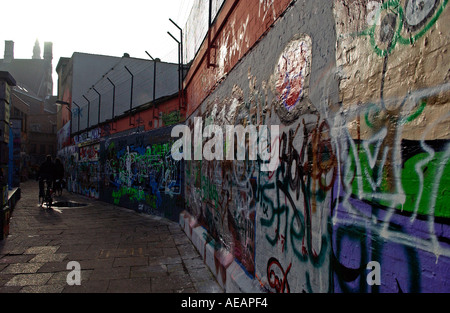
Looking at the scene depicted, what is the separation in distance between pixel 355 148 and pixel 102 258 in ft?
14.1

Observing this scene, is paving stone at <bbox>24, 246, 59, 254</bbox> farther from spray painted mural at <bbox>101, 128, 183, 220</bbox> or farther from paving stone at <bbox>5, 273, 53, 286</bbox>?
spray painted mural at <bbox>101, 128, 183, 220</bbox>

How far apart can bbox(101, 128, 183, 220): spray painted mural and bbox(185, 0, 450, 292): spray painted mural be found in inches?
201

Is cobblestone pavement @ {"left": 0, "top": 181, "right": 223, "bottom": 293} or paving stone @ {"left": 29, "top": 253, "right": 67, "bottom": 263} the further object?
paving stone @ {"left": 29, "top": 253, "right": 67, "bottom": 263}

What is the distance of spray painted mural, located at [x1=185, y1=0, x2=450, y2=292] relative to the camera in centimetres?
117

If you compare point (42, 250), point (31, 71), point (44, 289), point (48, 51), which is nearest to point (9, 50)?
point (31, 71)

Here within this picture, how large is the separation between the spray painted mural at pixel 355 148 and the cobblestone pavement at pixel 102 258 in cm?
161

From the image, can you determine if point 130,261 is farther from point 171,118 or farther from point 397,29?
point 397,29

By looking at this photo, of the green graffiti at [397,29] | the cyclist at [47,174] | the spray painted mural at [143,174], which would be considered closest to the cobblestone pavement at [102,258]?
the spray painted mural at [143,174]

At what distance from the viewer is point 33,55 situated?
6512cm

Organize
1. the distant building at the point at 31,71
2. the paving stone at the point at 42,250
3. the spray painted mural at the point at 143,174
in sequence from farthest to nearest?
the distant building at the point at 31,71 < the spray painted mural at the point at 143,174 < the paving stone at the point at 42,250

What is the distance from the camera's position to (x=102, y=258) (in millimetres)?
4664

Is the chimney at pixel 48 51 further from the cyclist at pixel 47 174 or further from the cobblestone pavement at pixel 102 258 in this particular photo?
the cobblestone pavement at pixel 102 258

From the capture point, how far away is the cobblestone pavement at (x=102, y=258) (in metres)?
3.68

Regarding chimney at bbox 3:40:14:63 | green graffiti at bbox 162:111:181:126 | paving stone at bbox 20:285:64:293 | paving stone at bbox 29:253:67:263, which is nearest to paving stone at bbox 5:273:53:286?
paving stone at bbox 20:285:64:293
